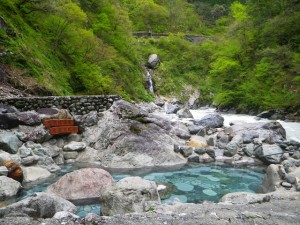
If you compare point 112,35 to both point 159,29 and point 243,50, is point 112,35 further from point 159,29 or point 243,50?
point 159,29

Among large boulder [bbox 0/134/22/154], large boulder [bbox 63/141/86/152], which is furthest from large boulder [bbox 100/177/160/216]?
large boulder [bbox 63/141/86/152]

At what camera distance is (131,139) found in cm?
877

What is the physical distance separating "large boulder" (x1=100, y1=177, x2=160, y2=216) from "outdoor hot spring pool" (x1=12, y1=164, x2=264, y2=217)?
0.47m

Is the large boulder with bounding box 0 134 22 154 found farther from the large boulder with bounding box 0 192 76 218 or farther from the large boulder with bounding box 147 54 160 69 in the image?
the large boulder with bounding box 147 54 160 69

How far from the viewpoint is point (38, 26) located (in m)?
16.3

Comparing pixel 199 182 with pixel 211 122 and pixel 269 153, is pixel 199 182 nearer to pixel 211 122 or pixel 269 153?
pixel 269 153

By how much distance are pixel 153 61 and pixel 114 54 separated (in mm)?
13908

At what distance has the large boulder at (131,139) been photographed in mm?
8320

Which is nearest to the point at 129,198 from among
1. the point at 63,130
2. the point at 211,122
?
the point at 63,130

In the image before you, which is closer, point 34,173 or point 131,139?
point 34,173

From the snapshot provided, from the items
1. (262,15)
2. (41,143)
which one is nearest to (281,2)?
(262,15)

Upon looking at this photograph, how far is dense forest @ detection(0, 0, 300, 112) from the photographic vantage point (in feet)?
42.5

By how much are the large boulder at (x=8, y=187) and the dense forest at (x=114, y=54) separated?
230 inches

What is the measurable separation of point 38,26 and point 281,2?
16.2 metres
